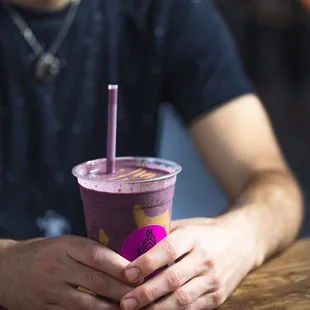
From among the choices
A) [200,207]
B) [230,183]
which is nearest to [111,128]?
[230,183]

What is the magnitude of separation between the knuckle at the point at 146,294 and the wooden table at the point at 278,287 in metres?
0.15

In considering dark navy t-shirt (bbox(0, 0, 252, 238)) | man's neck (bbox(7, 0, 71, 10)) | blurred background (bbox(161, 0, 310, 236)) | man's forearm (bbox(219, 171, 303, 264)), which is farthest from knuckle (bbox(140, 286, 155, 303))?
blurred background (bbox(161, 0, 310, 236))

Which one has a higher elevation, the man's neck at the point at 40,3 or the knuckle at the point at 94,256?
the man's neck at the point at 40,3

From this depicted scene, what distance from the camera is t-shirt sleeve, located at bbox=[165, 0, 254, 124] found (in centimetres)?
144

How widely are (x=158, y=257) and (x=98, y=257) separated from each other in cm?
8

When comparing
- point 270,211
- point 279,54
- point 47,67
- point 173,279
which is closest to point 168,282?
point 173,279

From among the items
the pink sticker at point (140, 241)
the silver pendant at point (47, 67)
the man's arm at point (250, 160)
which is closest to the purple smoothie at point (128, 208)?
the pink sticker at point (140, 241)

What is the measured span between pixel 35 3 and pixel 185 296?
86cm

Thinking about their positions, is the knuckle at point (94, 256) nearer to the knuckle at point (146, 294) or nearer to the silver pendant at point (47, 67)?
the knuckle at point (146, 294)

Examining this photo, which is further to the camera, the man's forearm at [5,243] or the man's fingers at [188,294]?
the man's forearm at [5,243]

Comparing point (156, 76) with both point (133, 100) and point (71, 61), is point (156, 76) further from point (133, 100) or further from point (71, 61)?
point (71, 61)

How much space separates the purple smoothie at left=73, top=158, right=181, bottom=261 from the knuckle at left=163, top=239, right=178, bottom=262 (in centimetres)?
1

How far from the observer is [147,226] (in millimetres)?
797

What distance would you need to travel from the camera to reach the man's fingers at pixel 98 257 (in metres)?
0.80
